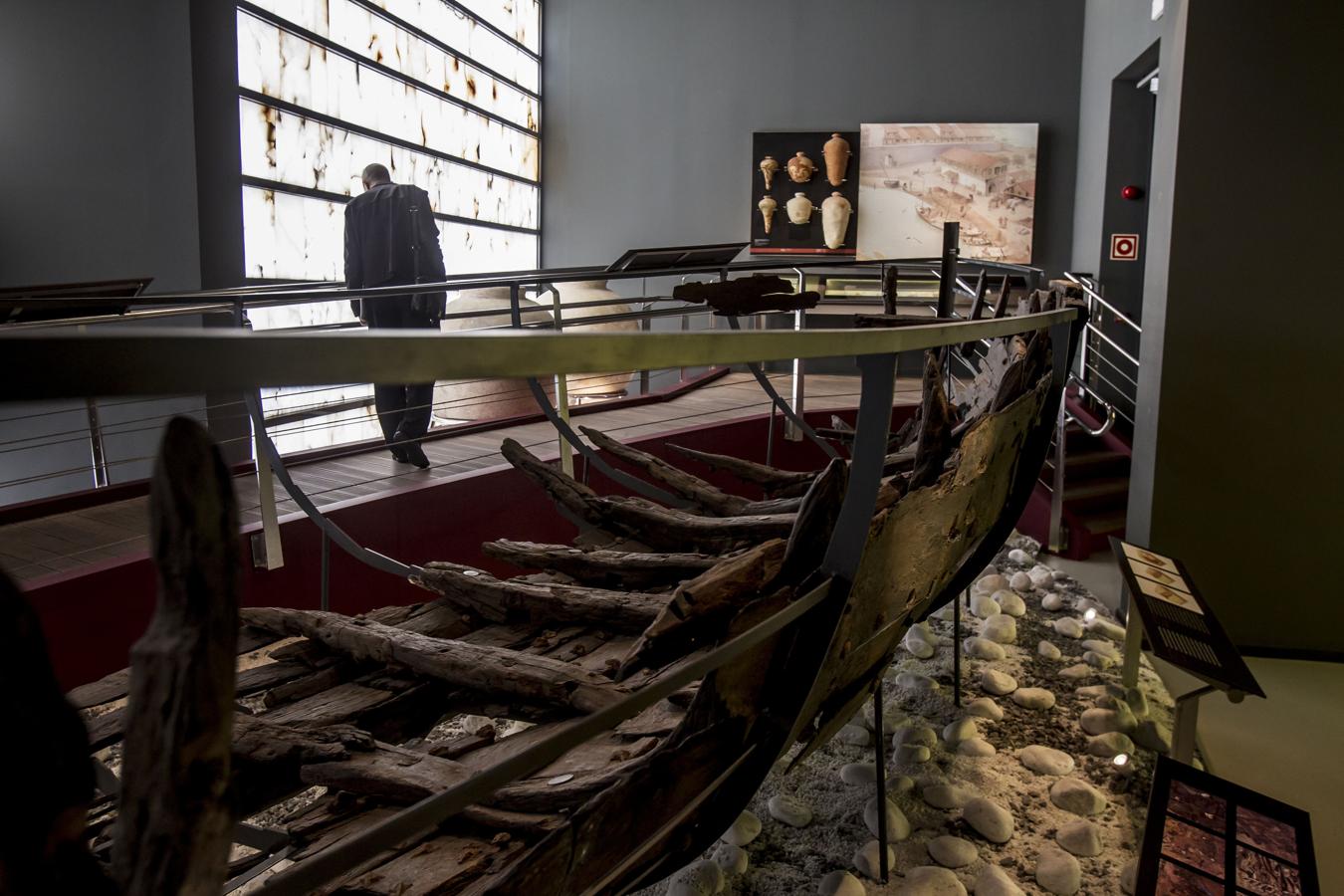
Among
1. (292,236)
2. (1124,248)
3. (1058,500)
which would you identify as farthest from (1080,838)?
(292,236)

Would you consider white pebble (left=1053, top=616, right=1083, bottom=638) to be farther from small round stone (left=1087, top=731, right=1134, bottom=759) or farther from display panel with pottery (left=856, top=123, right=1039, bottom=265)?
display panel with pottery (left=856, top=123, right=1039, bottom=265)

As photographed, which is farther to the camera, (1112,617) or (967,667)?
(1112,617)

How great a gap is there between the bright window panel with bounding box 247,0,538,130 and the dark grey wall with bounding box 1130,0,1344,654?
21.4 feet

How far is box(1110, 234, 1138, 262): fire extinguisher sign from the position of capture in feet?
26.3

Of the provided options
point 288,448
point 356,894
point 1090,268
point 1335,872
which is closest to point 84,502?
point 288,448

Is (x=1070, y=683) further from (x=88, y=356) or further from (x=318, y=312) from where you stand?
(x=318, y=312)

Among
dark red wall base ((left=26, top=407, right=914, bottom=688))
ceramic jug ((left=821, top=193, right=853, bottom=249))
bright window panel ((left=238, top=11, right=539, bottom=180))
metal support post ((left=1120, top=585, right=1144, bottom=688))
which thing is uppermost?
bright window panel ((left=238, top=11, right=539, bottom=180))

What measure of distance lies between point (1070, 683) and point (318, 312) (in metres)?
6.70

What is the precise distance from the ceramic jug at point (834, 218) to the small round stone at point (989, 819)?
8.60 metres

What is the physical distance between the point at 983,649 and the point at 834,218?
293 inches

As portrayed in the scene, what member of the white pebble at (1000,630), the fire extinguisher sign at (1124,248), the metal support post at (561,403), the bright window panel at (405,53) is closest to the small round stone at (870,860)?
the white pebble at (1000,630)

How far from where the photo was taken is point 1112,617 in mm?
4277

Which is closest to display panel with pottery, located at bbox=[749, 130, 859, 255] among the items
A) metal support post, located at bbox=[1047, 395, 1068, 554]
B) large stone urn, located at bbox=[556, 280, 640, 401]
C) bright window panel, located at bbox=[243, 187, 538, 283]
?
large stone urn, located at bbox=[556, 280, 640, 401]

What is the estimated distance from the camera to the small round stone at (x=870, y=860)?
2.31 meters
